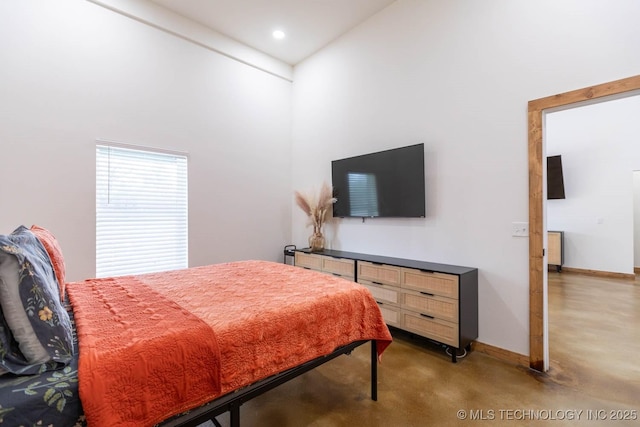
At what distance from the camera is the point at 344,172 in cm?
396

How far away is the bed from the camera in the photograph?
3.14 feet

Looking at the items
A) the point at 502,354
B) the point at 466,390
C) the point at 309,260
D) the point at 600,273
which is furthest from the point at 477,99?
the point at 600,273

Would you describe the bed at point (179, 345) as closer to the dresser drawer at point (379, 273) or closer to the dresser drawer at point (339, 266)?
the dresser drawer at point (379, 273)

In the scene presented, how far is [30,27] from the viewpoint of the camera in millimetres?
2717

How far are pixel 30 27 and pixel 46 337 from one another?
10.7ft

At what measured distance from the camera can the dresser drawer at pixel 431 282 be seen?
101 inches

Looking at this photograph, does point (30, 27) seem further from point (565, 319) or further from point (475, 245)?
point (565, 319)

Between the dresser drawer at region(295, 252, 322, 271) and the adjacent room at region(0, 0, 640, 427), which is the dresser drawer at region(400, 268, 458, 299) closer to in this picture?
the adjacent room at region(0, 0, 640, 427)

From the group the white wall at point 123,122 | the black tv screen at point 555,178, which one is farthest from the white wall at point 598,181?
the white wall at point 123,122

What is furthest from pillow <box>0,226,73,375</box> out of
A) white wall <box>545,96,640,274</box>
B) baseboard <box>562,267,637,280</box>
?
baseboard <box>562,267,637,280</box>

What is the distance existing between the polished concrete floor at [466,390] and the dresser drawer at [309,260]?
1.31 metres

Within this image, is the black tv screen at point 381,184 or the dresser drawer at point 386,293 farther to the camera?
the black tv screen at point 381,184

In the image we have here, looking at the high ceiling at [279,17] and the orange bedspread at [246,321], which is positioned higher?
the high ceiling at [279,17]

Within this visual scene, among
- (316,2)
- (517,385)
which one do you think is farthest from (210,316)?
(316,2)
